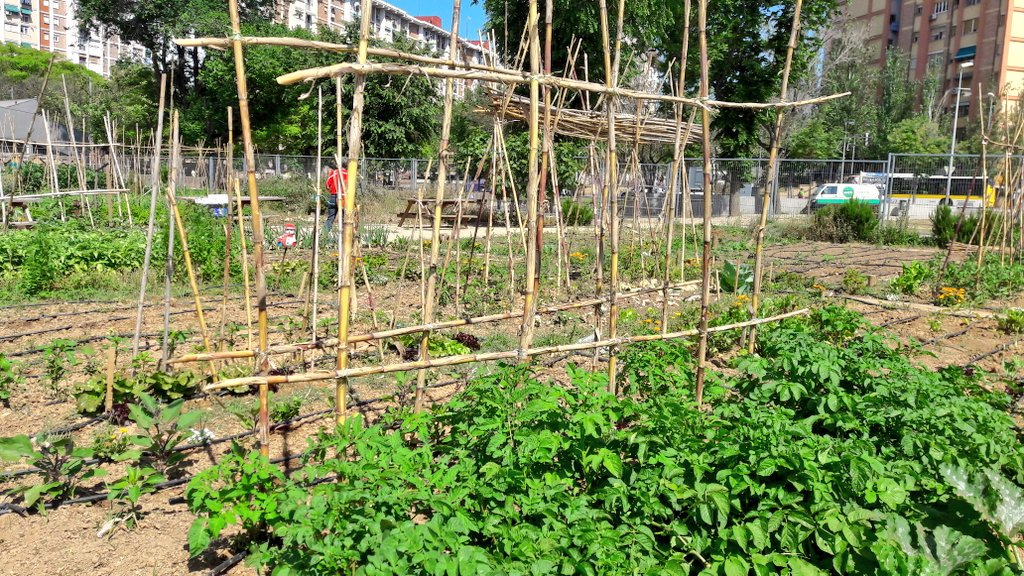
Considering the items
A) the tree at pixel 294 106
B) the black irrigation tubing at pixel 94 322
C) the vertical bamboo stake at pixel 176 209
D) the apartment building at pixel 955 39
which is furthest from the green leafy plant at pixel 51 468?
the apartment building at pixel 955 39

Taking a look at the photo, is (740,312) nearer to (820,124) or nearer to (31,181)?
(31,181)

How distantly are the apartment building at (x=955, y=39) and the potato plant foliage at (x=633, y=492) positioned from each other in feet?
131

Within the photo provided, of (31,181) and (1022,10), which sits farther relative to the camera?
(1022,10)

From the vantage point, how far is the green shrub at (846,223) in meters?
14.2

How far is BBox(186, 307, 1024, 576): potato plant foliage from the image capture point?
75.2 inches

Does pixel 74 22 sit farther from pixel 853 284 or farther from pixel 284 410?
pixel 284 410

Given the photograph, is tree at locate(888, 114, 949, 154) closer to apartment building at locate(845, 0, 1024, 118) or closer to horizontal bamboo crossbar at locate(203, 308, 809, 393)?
apartment building at locate(845, 0, 1024, 118)

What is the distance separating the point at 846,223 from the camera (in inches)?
566

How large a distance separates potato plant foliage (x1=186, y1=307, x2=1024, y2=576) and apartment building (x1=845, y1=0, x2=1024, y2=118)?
1577 inches

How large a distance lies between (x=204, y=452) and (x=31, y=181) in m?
14.2

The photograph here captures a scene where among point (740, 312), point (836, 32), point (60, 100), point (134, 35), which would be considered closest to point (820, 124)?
point (836, 32)

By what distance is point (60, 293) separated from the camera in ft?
22.5

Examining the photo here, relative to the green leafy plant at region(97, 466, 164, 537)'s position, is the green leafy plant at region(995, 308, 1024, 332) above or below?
above

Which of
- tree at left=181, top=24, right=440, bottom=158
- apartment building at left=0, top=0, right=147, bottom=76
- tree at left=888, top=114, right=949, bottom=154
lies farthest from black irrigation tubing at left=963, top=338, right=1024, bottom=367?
apartment building at left=0, top=0, right=147, bottom=76
